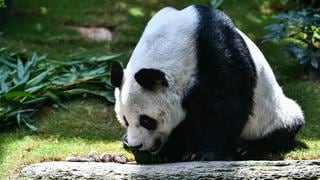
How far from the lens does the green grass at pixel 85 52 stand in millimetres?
5602

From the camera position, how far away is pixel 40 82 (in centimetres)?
649

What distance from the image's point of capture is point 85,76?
664 cm

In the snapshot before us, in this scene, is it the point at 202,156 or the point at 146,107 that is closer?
the point at 146,107

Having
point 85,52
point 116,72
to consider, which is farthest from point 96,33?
point 116,72

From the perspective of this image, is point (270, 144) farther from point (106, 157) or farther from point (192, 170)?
point (106, 157)

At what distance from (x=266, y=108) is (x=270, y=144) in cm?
Answer: 31

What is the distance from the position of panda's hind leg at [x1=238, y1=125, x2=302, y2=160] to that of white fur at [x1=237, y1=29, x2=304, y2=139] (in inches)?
1.6

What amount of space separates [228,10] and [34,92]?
305cm

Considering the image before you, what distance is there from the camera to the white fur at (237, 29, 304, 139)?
512cm

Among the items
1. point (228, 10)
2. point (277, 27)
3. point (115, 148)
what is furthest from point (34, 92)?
point (228, 10)

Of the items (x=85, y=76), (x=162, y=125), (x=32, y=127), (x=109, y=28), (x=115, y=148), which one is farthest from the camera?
(x=109, y=28)

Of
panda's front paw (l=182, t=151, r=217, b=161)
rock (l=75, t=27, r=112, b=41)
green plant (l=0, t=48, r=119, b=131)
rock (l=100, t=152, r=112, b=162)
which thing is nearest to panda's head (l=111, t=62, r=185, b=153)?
panda's front paw (l=182, t=151, r=217, b=161)

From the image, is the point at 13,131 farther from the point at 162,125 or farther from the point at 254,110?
the point at 254,110

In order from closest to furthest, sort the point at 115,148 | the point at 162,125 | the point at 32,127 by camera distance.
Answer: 1. the point at 162,125
2. the point at 115,148
3. the point at 32,127
